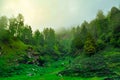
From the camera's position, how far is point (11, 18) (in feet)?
500

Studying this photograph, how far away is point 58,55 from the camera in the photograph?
159 metres

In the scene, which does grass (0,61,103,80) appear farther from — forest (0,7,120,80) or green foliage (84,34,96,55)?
green foliage (84,34,96,55)

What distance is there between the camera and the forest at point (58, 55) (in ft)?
286

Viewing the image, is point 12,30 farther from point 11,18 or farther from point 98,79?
point 98,79

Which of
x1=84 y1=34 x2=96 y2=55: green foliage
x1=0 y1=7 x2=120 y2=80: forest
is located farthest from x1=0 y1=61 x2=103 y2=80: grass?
x1=84 y1=34 x2=96 y2=55: green foliage

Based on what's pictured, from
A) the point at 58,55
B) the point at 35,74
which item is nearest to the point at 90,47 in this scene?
the point at 35,74

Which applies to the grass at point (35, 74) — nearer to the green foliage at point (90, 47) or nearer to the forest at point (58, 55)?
the forest at point (58, 55)

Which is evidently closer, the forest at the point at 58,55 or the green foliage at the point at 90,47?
the forest at the point at 58,55

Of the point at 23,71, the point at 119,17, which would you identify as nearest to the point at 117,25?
the point at 119,17

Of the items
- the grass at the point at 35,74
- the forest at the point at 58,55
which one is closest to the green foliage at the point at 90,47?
the forest at the point at 58,55

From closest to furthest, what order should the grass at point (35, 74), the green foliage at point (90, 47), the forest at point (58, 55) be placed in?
the grass at point (35, 74) → the forest at point (58, 55) → the green foliage at point (90, 47)

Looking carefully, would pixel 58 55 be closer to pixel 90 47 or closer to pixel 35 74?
pixel 90 47

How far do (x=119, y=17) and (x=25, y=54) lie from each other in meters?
46.6

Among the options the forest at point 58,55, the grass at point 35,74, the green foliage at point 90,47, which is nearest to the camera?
the grass at point 35,74
